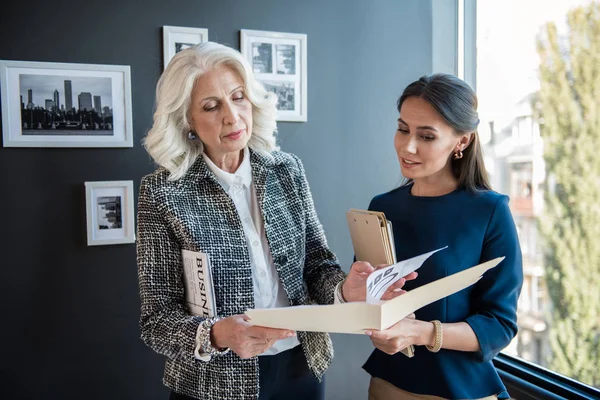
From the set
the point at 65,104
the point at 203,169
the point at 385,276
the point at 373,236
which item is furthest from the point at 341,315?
the point at 65,104

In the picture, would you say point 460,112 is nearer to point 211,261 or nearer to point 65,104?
point 211,261

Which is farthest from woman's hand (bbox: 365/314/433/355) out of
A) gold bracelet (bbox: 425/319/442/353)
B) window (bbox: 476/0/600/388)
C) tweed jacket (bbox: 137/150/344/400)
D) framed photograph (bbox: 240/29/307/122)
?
framed photograph (bbox: 240/29/307/122)

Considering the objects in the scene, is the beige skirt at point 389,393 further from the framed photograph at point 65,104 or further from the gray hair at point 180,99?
the framed photograph at point 65,104

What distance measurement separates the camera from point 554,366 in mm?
2121

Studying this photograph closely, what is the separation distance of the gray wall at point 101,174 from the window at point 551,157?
2.02ft

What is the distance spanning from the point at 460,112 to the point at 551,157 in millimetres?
892

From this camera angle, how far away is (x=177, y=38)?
2.09 meters

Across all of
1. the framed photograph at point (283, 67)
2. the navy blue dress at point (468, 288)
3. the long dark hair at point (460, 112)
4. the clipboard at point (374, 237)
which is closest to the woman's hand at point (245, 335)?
the clipboard at point (374, 237)

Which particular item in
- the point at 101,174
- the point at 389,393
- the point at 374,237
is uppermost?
the point at 101,174

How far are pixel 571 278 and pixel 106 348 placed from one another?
1780mm

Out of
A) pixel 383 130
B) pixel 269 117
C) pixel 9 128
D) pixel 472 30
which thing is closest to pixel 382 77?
pixel 383 130

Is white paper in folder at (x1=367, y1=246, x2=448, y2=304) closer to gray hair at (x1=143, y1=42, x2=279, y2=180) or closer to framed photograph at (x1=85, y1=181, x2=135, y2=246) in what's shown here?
gray hair at (x1=143, y1=42, x2=279, y2=180)

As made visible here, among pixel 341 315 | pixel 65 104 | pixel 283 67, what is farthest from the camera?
pixel 283 67

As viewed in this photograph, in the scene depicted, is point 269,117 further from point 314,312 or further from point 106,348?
point 106,348
